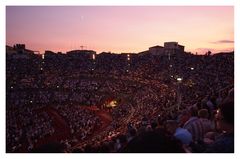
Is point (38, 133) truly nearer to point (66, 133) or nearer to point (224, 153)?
Answer: point (66, 133)

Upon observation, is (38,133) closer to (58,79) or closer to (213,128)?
(213,128)

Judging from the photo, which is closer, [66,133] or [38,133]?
[38,133]

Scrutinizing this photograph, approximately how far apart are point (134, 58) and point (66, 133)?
26.1 m

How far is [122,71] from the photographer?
3806 cm

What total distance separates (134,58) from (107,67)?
4823mm

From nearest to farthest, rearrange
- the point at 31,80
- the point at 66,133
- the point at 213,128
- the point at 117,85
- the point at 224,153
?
1. the point at 224,153
2. the point at 213,128
3. the point at 66,133
4. the point at 117,85
5. the point at 31,80

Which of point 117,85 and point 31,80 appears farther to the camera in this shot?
point 31,80
